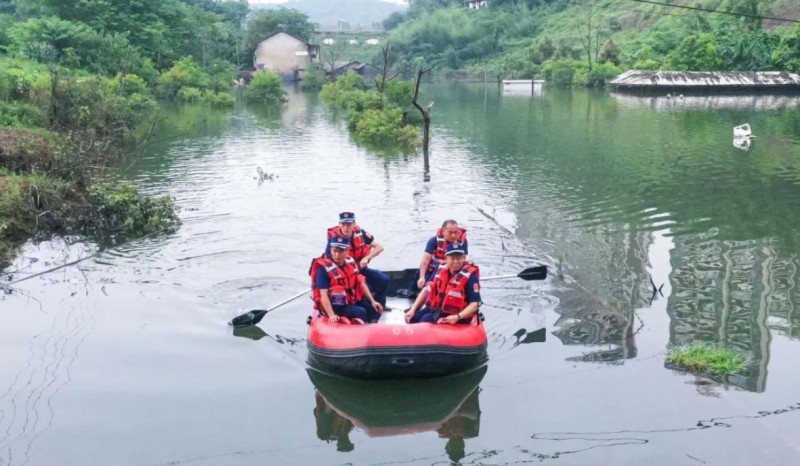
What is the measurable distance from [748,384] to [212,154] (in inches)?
811

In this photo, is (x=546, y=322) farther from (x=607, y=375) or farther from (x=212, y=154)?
(x=212, y=154)

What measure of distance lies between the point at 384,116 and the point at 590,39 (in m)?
51.1

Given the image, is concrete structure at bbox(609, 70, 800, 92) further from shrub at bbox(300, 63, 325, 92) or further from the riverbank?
the riverbank

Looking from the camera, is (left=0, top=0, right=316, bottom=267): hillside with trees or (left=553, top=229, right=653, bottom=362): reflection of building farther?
(left=0, top=0, right=316, bottom=267): hillside with trees

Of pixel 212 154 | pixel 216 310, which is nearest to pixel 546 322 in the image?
pixel 216 310

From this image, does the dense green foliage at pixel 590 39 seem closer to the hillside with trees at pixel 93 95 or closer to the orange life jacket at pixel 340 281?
the hillside with trees at pixel 93 95

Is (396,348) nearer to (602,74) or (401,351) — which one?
(401,351)

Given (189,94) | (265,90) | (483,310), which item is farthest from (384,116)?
(265,90)

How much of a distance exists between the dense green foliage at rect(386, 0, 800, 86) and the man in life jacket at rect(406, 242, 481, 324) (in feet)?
171

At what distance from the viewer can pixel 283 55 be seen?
74.1 m

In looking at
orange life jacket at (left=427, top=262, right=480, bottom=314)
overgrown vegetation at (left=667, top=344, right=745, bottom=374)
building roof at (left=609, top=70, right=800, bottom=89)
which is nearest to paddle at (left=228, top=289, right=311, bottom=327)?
orange life jacket at (left=427, top=262, right=480, bottom=314)

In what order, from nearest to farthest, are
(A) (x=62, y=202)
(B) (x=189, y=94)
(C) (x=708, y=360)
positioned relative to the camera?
(C) (x=708, y=360) → (A) (x=62, y=202) → (B) (x=189, y=94)

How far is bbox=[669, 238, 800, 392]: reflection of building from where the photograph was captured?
9258mm

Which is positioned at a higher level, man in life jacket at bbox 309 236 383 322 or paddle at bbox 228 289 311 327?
man in life jacket at bbox 309 236 383 322
